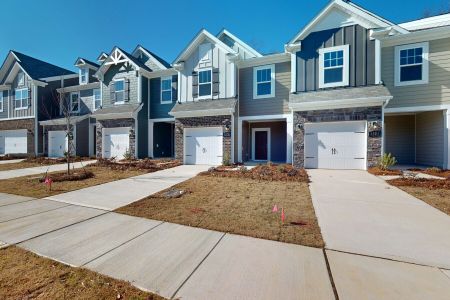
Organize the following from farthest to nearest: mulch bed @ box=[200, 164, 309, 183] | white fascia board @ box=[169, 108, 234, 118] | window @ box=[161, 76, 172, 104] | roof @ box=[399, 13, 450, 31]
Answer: window @ box=[161, 76, 172, 104] → roof @ box=[399, 13, 450, 31] → white fascia board @ box=[169, 108, 234, 118] → mulch bed @ box=[200, 164, 309, 183]

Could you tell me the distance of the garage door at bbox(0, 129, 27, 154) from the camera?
20.2m

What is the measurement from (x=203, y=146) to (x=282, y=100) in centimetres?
542

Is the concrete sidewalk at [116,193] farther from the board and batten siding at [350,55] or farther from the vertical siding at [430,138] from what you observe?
the vertical siding at [430,138]

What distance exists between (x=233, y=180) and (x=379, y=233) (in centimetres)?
534

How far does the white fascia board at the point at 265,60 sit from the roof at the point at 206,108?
2.45 metres

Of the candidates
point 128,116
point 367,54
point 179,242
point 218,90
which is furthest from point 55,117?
point 367,54

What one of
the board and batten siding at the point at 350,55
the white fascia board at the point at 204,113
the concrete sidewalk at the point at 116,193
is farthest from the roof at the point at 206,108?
the concrete sidewalk at the point at 116,193

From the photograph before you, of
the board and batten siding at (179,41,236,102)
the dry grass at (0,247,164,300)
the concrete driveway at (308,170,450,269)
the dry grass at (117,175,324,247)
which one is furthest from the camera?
the board and batten siding at (179,41,236,102)

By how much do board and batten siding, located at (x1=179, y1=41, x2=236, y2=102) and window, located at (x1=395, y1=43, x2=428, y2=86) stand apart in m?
8.49

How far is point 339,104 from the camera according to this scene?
10.5 m

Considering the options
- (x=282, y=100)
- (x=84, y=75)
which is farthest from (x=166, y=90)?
(x=84, y=75)

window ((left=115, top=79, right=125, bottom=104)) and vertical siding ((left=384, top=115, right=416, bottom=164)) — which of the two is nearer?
vertical siding ((left=384, top=115, right=416, bottom=164))

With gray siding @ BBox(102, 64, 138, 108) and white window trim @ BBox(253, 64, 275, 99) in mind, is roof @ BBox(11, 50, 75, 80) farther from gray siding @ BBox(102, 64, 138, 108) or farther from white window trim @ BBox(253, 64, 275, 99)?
white window trim @ BBox(253, 64, 275, 99)

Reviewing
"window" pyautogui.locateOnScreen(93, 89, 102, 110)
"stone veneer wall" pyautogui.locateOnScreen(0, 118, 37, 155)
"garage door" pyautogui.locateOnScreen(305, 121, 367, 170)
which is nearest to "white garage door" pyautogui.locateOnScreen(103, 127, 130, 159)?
"window" pyautogui.locateOnScreen(93, 89, 102, 110)
